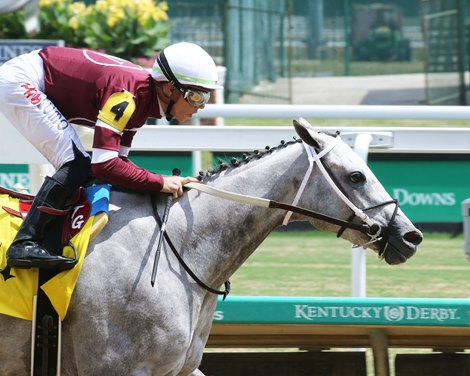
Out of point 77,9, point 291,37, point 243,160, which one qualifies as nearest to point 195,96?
point 243,160

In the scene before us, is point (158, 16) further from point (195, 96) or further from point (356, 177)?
point (356, 177)

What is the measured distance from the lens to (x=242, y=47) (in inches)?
620

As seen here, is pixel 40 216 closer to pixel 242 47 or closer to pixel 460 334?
pixel 460 334

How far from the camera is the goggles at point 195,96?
416 centimetres

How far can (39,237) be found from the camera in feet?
13.1

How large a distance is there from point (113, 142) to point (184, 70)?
0.42 m

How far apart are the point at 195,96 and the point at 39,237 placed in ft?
2.68

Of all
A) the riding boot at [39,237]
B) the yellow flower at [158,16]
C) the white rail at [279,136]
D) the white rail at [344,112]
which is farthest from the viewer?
the yellow flower at [158,16]

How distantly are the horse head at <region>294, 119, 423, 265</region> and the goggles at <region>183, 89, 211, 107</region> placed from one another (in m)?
0.39

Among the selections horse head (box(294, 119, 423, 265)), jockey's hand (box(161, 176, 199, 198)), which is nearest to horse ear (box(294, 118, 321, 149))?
horse head (box(294, 119, 423, 265))

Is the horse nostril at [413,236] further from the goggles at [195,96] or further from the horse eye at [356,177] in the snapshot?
the goggles at [195,96]

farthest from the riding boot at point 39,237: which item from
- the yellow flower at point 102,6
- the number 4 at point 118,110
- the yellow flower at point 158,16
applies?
the yellow flower at point 102,6

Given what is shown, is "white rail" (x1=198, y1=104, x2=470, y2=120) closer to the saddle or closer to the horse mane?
the horse mane

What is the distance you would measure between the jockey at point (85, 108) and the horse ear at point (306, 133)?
38 cm
